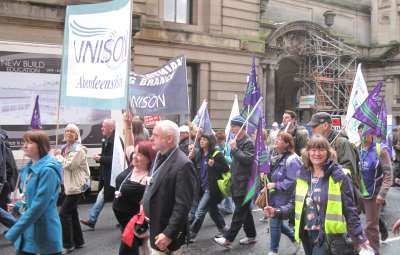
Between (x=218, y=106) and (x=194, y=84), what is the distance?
1.44m

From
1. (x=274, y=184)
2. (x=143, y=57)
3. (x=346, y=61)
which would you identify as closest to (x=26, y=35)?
(x=143, y=57)

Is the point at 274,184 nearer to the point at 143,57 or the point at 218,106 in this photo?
the point at 143,57

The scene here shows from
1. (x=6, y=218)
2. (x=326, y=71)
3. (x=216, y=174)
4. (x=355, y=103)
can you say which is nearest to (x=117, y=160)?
(x=6, y=218)

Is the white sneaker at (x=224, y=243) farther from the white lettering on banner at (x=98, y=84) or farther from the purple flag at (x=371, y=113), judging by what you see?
the white lettering on banner at (x=98, y=84)

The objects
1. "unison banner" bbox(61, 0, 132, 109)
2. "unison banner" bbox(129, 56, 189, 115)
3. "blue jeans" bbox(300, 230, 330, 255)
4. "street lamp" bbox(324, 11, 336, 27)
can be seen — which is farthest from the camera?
"street lamp" bbox(324, 11, 336, 27)

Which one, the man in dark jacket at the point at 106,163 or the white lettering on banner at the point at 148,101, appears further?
the white lettering on banner at the point at 148,101

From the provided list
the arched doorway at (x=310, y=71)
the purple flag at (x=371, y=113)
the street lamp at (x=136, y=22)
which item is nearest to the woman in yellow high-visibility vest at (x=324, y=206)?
the purple flag at (x=371, y=113)


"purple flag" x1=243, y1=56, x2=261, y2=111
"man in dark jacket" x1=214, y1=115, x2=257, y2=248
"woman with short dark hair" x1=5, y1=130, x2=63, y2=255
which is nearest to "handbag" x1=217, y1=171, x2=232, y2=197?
→ "man in dark jacket" x1=214, y1=115, x2=257, y2=248

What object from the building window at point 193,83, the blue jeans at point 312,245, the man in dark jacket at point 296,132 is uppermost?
the building window at point 193,83

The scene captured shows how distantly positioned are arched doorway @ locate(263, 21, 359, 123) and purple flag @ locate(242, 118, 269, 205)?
74.2ft

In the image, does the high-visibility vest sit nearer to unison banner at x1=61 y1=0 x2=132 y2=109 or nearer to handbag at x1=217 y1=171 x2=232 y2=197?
unison banner at x1=61 y1=0 x2=132 y2=109

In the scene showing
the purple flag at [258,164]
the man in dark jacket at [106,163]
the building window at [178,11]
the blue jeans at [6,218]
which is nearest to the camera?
the purple flag at [258,164]

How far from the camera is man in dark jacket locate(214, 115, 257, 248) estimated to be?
784cm

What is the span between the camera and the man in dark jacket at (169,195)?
180 inches
